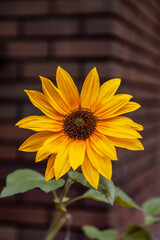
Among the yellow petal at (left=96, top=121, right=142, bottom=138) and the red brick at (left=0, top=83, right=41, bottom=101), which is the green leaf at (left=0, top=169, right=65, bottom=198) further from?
the red brick at (left=0, top=83, right=41, bottom=101)

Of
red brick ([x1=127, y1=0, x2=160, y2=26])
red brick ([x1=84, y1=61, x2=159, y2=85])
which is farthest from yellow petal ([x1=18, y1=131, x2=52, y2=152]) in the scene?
red brick ([x1=127, y1=0, x2=160, y2=26])

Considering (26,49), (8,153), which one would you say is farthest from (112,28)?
(8,153)

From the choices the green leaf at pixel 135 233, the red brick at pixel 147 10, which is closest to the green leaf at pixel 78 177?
the green leaf at pixel 135 233

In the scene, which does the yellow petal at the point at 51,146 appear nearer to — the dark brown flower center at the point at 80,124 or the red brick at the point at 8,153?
the dark brown flower center at the point at 80,124

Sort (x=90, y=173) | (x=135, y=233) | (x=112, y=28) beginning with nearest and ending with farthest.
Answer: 1. (x=90, y=173)
2. (x=135, y=233)
3. (x=112, y=28)

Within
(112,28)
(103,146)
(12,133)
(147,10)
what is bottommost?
(12,133)

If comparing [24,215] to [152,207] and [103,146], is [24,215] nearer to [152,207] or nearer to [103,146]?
[152,207]
